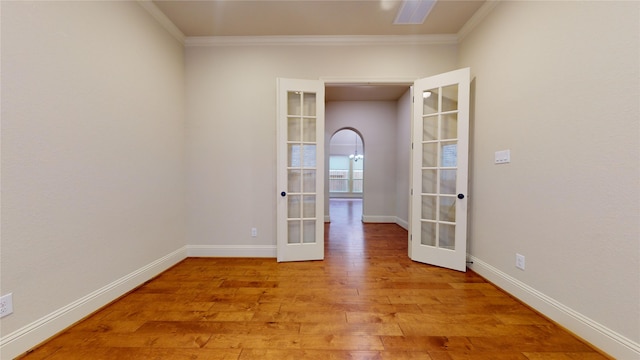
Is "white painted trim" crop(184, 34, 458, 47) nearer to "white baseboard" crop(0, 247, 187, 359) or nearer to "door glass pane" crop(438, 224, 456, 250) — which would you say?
"door glass pane" crop(438, 224, 456, 250)

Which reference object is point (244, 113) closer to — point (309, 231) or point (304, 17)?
point (304, 17)

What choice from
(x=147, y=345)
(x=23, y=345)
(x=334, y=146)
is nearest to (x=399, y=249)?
(x=147, y=345)

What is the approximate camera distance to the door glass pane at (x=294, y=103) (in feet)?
10.6

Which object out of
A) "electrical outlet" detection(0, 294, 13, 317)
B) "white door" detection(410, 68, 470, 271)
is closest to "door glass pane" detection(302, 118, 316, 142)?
"white door" detection(410, 68, 470, 271)

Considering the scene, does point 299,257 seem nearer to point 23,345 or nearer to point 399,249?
point 399,249

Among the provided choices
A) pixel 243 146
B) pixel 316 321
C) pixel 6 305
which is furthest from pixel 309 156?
pixel 6 305

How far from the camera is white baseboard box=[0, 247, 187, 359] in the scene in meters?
1.51

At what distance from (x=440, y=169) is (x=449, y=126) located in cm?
53

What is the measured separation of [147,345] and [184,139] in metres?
2.44

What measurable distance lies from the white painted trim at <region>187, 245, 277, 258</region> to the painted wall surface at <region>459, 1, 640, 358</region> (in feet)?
8.67

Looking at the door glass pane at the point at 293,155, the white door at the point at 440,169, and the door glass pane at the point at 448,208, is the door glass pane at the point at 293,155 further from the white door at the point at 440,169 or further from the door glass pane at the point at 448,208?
the door glass pane at the point at 448,208

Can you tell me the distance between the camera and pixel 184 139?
330cm

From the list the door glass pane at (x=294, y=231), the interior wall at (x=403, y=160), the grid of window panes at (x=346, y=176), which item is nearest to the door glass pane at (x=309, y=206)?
the door glass pane at (x=294, y=231)

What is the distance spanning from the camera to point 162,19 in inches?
111
